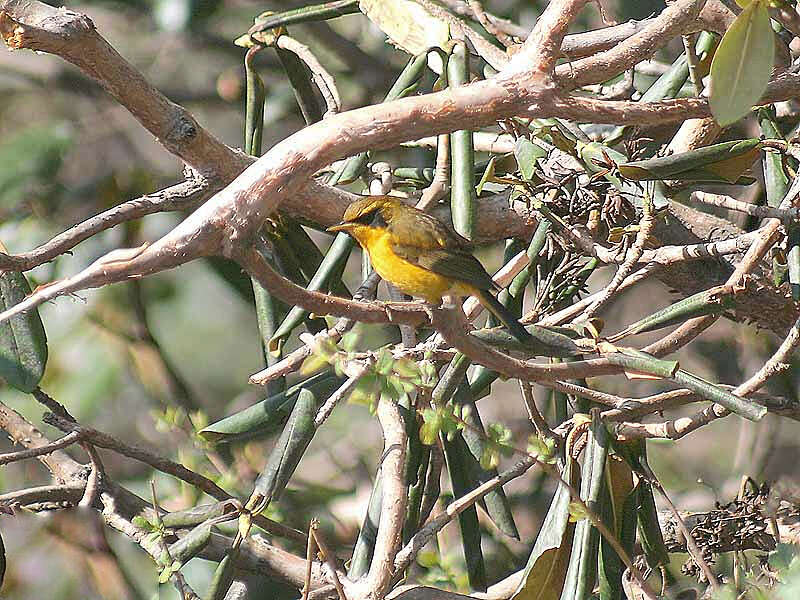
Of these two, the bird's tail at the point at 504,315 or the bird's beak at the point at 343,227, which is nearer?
A: the bird's tail at the point at 504,315

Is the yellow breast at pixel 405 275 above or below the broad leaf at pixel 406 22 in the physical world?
below

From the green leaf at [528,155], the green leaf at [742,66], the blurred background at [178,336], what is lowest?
the blurred background at [178,336]

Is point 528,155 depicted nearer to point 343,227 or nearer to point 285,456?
point 343,227

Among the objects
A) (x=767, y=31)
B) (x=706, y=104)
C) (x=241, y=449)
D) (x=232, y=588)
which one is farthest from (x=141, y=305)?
(x=767, y=31)

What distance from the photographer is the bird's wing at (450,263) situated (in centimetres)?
107

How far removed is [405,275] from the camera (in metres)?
1.12

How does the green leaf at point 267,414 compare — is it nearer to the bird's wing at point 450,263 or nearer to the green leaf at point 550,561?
the bird's wing at point 450,263

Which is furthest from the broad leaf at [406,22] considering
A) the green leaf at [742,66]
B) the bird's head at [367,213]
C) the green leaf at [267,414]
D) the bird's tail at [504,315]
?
the green leaf at [742,66]

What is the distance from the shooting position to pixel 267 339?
114cm

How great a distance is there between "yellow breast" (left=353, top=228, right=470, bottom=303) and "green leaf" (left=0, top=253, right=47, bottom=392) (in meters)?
0.36

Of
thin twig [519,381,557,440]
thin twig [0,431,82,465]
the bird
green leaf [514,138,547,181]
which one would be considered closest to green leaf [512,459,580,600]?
thin twig [519,381,557,440]

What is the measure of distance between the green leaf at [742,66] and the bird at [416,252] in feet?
1.29

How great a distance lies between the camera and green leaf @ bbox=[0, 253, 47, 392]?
107cm

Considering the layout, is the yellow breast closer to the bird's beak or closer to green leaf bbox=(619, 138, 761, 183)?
the bird's beak
